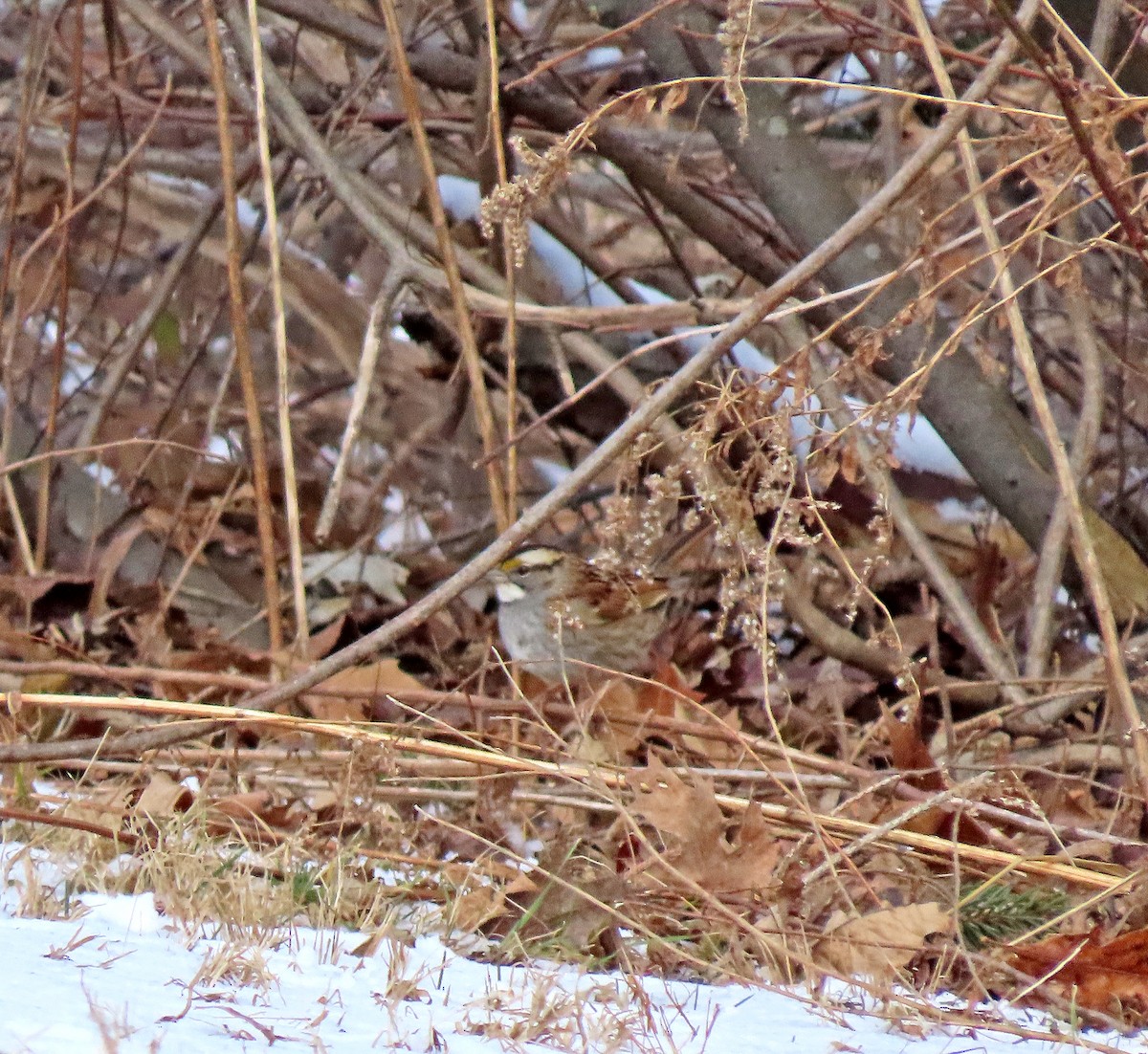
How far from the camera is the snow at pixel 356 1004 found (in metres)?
1.59

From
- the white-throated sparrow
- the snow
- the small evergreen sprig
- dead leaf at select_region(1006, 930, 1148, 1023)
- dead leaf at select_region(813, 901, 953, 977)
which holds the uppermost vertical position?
the snow

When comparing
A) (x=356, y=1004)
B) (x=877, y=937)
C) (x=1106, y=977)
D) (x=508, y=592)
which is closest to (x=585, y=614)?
(x=508, y=592)

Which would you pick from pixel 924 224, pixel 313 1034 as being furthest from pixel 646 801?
pixel 924 224

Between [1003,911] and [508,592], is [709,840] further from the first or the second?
[508,592]

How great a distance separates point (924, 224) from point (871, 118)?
3555 mm

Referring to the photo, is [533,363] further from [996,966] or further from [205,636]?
[996,966]

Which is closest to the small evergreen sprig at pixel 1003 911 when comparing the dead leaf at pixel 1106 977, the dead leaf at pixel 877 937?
the dead leaf at pixel 877 937

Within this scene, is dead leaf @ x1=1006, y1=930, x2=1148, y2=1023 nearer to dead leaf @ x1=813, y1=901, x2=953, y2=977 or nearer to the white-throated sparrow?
dead leaf @ x1=813, y1=901, x2=953, y2=977

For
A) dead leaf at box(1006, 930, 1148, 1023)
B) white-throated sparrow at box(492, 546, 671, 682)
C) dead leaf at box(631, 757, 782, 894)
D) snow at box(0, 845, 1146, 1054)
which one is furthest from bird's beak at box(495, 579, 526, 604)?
dead leaf at box(1006, 930, 1148, 1023)

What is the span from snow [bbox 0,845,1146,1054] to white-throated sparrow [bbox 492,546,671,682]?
7.48 ft

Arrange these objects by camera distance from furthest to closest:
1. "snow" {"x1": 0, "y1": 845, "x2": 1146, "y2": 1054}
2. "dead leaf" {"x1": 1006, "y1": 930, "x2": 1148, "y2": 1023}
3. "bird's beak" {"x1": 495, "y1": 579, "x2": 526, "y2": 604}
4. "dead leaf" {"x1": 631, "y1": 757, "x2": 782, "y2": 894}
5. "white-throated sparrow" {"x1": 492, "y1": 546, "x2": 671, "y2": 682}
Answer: "bird's beak" {"x1": 495, "y1": 579, "x2": 526, "y2": 604}, "white-throated sparrow" {"x1": 492, "y1": 546, "x2": 671, "y2": 682}, "dead leaf" {"x1": 631, "y1": 757, "x2": 782, "y2": 894}, "dead leaf" {"x1": 1006, "y1": 930, "x2": 1148, "y2": 1023}, "snow" {"x1": 0, "y1": 845, "x2": 1146, "y2": 1054}

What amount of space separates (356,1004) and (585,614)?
2882mm

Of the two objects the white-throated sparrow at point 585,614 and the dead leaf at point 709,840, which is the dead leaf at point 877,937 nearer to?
the dead leaf at point 709,840

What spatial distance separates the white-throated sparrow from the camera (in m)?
4.48
